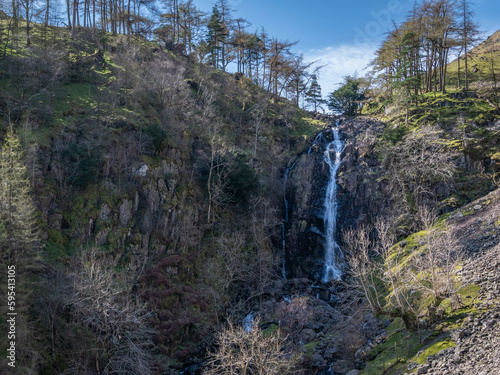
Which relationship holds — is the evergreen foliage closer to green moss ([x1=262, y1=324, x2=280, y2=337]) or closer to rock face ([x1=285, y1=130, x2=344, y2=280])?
rock face ([x1=285, y1=130, x2=344, y2=280])

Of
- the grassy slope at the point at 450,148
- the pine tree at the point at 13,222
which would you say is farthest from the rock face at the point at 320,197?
the pine tree at the point at 13,222

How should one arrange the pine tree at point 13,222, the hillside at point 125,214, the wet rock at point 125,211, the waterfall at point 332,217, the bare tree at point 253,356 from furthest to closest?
the waterfall at point 332,217 < the wet rock at point 125,211 < the hillside at point 125,214 < the pine tree at point 13,222 < the bare tree at point 253,356

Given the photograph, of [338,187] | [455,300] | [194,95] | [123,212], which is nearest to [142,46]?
[194,95]

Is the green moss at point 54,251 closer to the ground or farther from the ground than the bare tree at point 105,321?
farther from the ground

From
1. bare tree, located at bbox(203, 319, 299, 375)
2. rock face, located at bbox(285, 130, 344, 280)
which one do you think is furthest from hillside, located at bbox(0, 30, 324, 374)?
bare tree, located at bbox(203, 319, 299, 375)

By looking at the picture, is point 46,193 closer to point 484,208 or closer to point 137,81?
point 137,81

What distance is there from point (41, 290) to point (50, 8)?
44.0m

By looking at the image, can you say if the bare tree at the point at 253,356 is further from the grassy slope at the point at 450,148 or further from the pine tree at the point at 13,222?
the pine tree at the point at 13,222

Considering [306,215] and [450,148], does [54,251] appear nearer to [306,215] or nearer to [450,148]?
[306,215]

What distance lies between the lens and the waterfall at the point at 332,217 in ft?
114

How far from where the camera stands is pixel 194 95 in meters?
47.8

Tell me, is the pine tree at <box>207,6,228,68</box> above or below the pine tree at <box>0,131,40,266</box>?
above

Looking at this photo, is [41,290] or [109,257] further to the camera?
[109,257]

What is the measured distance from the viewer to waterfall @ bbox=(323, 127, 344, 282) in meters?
34.6
